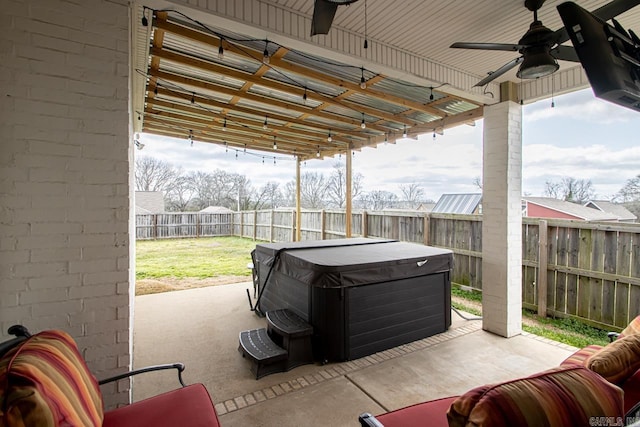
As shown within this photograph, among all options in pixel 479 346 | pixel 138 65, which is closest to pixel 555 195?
pixel 479 346

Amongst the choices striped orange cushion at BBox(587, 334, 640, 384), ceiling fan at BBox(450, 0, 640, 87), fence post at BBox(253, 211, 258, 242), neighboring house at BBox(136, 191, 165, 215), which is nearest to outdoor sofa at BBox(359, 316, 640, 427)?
striped orange cushion at BBox(587, 334, 640, 384)

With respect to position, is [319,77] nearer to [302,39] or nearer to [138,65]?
[302,39]

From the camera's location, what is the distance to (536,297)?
14.9ft

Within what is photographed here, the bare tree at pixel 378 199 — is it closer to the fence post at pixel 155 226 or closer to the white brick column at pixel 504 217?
the fence post at pixel 155 226

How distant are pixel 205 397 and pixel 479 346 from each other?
310 centimetres

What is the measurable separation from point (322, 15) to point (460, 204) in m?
7.82

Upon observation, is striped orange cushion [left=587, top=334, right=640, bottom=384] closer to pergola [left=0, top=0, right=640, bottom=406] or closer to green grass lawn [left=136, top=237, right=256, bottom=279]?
pergola [left=0, top=0, right=640, bottom=406]

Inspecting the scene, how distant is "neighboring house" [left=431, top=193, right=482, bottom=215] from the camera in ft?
26.0

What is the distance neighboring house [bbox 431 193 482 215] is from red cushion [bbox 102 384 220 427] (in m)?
7.39

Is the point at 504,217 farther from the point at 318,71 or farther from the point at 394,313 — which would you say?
the point at 318,71

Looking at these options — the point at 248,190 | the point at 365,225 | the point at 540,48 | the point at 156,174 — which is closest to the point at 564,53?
the point at 540,48

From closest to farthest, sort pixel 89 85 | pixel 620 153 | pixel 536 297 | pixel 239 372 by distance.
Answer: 1. pixel 89 85
2. pixel 239 372
3. pixel 536 297
4. pixel 620 153

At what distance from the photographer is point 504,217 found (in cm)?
381

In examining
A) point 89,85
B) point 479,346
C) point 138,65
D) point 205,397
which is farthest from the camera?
point 479,346
